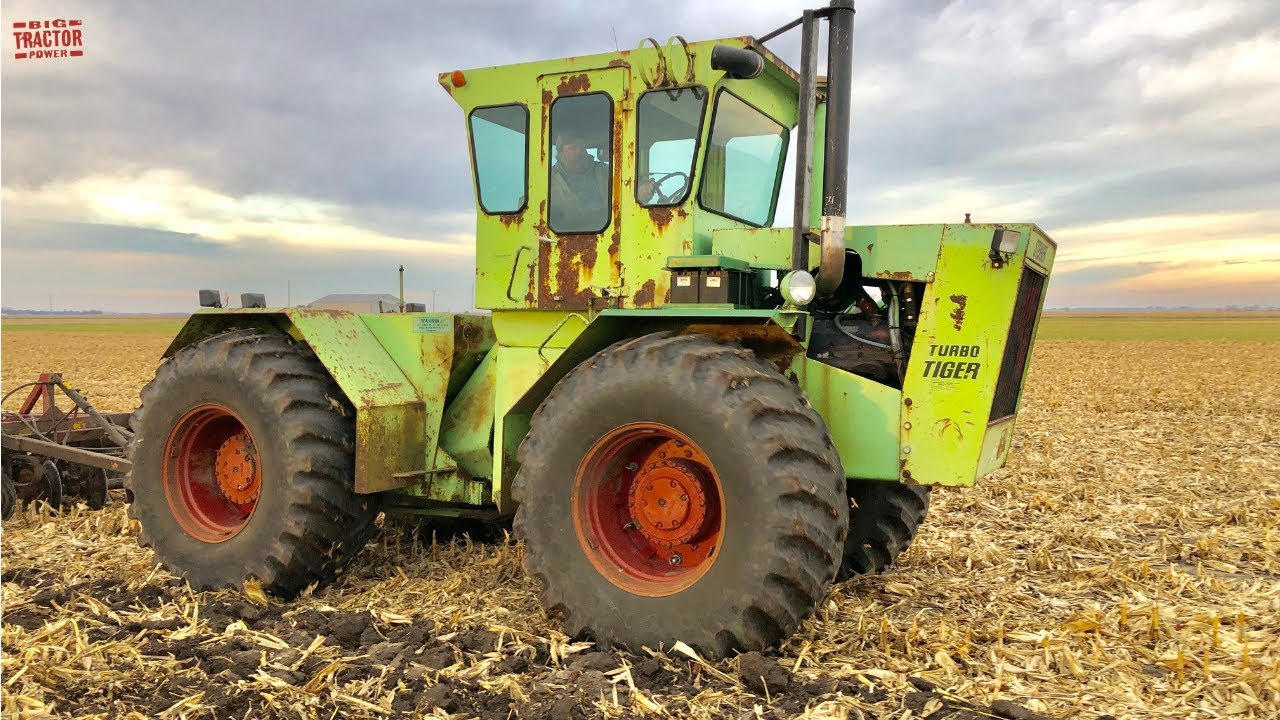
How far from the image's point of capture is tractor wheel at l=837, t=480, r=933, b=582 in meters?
5.71

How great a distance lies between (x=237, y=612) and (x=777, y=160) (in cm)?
438

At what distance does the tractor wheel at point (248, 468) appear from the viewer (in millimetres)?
5445

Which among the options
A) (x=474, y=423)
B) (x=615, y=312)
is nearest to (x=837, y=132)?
(x=615, y=312)

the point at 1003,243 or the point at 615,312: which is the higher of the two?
the point at 1003,243

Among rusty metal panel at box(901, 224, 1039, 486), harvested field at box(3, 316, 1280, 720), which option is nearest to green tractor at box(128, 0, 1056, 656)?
rusty metal panel at box(901, 224, 1039, 486)

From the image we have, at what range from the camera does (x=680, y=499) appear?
180 inches

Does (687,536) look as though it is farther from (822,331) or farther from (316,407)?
(316,407)

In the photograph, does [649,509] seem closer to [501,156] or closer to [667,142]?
[667,142]

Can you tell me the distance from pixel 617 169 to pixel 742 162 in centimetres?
91

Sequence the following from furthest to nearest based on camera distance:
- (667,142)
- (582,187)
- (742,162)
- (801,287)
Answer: (742,162)
(582,187)
(667,142)
(801,287)

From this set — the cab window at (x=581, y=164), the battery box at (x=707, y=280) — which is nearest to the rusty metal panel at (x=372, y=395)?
the cab window at (x=581, y=164)

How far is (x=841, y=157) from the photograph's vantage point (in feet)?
14.9

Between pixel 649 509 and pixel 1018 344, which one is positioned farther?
pixel 1018 344

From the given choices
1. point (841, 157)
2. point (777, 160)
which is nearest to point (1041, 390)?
point (777, 160)
